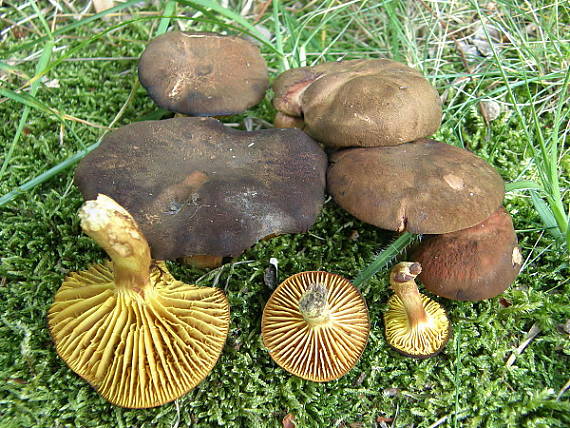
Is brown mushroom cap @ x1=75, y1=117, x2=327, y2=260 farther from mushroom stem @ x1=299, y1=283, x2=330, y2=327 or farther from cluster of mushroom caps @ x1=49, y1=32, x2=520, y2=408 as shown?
mushroom stem @ x1=299, y1=283, x2=330, y2=327

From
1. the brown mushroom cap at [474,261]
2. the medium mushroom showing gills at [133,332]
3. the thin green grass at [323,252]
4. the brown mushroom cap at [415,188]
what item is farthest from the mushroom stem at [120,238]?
the brown mushroom cap at [474,261]

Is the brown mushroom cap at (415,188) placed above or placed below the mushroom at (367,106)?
below

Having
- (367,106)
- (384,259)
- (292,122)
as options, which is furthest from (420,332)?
(292,122)

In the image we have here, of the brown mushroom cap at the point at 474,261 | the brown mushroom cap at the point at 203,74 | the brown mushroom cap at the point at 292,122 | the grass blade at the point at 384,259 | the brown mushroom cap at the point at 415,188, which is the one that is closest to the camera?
the brown mushroom cap at the point at 415,188

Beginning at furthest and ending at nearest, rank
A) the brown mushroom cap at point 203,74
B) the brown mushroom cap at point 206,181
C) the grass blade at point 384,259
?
the brown mushroom cap at point 203,74 < the grass blade at point 384,259 < the brown mushroom cap at point 206,181

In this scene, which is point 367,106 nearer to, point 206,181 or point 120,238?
point 206,181

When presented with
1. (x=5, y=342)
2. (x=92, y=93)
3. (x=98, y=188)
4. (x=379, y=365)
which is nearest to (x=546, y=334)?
(x=379, y=365)

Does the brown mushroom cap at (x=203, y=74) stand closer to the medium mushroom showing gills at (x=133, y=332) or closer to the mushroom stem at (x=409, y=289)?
the medium mushroom showing gills at (x=133, y=332)
